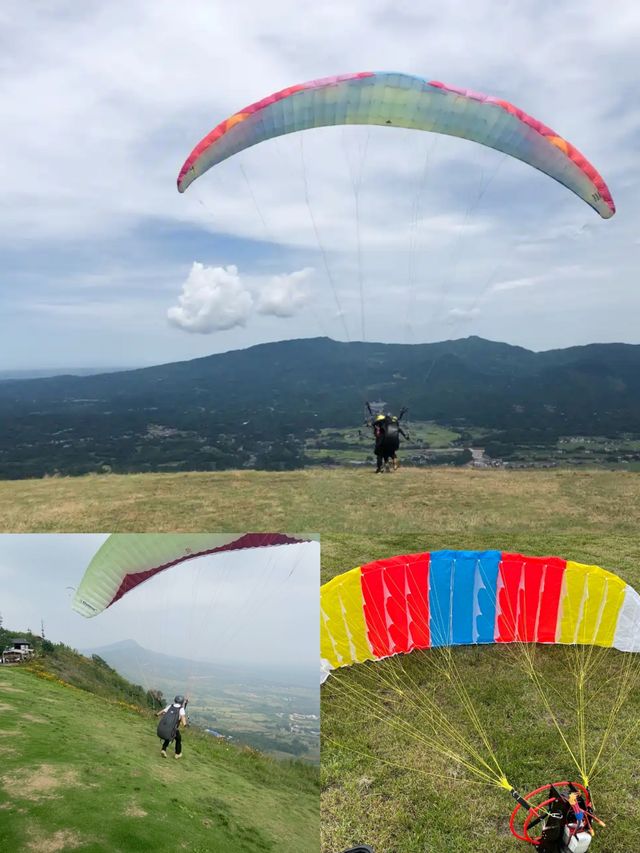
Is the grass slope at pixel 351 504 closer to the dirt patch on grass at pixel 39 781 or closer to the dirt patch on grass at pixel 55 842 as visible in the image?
the dirt patch on grass at pixel 39 781

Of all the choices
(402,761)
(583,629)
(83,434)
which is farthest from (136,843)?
(83,434)

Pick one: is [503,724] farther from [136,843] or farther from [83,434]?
[83,434]

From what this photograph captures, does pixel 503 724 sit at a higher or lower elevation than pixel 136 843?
lower

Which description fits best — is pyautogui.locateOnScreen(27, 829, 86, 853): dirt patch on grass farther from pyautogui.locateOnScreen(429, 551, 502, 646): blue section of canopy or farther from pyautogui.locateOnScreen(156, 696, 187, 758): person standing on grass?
pyautogui.locateOnScreen(429, 551, 502, 646): blue section of canopy

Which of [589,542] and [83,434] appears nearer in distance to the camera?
[589,542]

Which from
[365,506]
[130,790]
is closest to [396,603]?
[130,790]

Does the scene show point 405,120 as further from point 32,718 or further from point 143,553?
point 32,718

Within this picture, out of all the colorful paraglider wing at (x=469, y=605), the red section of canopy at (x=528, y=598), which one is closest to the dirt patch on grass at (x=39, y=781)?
the colorful paraglider wing at (x=469, y=605)
